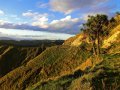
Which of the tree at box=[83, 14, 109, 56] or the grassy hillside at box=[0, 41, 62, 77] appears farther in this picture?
the grassy hillside at box=[0, 41, 62, 77]

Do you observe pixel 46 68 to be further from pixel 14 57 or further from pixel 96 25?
pixel 14 57

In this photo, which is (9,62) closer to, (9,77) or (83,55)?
(9,77)

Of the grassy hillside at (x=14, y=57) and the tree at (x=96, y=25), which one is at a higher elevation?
the tree at (x=96, y=25)

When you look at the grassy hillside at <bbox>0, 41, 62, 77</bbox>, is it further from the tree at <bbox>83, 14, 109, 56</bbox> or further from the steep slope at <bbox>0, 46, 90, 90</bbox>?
the tree at <bbox>83, 14, 109, 56</bbox>

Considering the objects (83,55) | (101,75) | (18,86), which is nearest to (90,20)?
(83,55)

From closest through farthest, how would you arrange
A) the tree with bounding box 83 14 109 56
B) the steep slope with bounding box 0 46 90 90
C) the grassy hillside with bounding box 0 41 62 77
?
the tree with bounding box 83 14 109 56, the steep slope with bounding box 0 46 90 90, the grassy hillside with bounding box 0 41 62 77

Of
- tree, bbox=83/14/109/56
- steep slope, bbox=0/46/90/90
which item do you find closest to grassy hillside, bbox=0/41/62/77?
steep slope, bbox=0/46/90/90

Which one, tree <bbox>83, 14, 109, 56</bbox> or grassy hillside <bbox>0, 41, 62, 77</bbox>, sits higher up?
tree <bbox>83, 14, 109, 56</bbox>

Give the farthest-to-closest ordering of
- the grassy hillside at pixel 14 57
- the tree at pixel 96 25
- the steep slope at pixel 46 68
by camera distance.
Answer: the grassy hillside at pixel 14 57 < the steep slope at pixel 46 68 < the tree at pixel 96 25

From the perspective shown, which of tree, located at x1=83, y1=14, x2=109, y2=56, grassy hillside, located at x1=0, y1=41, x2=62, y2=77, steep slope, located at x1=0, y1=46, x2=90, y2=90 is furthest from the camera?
grassy hillside, located at x1=0, y1=41, x2=62, y2=77

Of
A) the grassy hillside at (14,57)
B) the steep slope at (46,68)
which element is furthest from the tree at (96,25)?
the grassy hillside at (14,57)

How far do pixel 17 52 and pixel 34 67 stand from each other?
45419 mm

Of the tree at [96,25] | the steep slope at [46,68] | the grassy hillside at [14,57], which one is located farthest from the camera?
the grassy hillside at [14,57]

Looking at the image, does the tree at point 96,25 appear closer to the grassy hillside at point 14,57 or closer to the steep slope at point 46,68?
the steep slope at point 46,68
